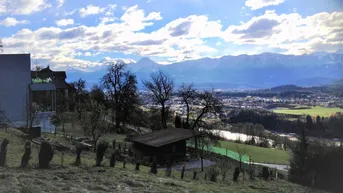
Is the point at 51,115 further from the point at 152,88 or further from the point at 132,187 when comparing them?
the point at 132,187

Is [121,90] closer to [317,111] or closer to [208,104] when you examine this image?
[208,104]

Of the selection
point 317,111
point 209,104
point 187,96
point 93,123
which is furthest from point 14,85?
point 317,111

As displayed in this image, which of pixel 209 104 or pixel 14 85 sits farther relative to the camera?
pixel 209 104

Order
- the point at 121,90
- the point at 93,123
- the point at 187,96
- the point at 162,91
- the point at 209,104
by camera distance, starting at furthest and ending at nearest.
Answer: the point at 121,90 → the point at 162,91 → the point at 187,96 → the point at 209,104 → the point at 93,123

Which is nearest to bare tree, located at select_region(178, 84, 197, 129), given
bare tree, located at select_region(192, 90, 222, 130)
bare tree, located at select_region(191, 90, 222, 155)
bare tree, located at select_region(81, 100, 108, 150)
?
bare tree, located at select_region(191, 90, 222, 155)

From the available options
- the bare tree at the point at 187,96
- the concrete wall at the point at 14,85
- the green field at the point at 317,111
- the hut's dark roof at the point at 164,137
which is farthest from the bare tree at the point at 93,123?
the green field at the point at 317,111

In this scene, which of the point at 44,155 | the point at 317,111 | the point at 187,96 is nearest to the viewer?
the point at 44,155

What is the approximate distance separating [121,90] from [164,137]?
21.5 m

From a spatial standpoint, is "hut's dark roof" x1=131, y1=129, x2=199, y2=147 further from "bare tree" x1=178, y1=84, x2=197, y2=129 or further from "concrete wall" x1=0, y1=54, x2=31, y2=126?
"concrete wall" x1=0, y1=54, x2=31, y2=126

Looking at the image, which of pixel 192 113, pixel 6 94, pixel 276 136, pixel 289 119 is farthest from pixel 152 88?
pixel 289 119

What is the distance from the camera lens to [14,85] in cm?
2725

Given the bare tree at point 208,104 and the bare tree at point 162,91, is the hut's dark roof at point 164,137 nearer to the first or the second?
the bare tree at point 208,104

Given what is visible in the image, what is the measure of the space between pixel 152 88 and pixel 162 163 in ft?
58.6

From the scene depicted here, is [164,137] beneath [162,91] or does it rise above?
beneath
